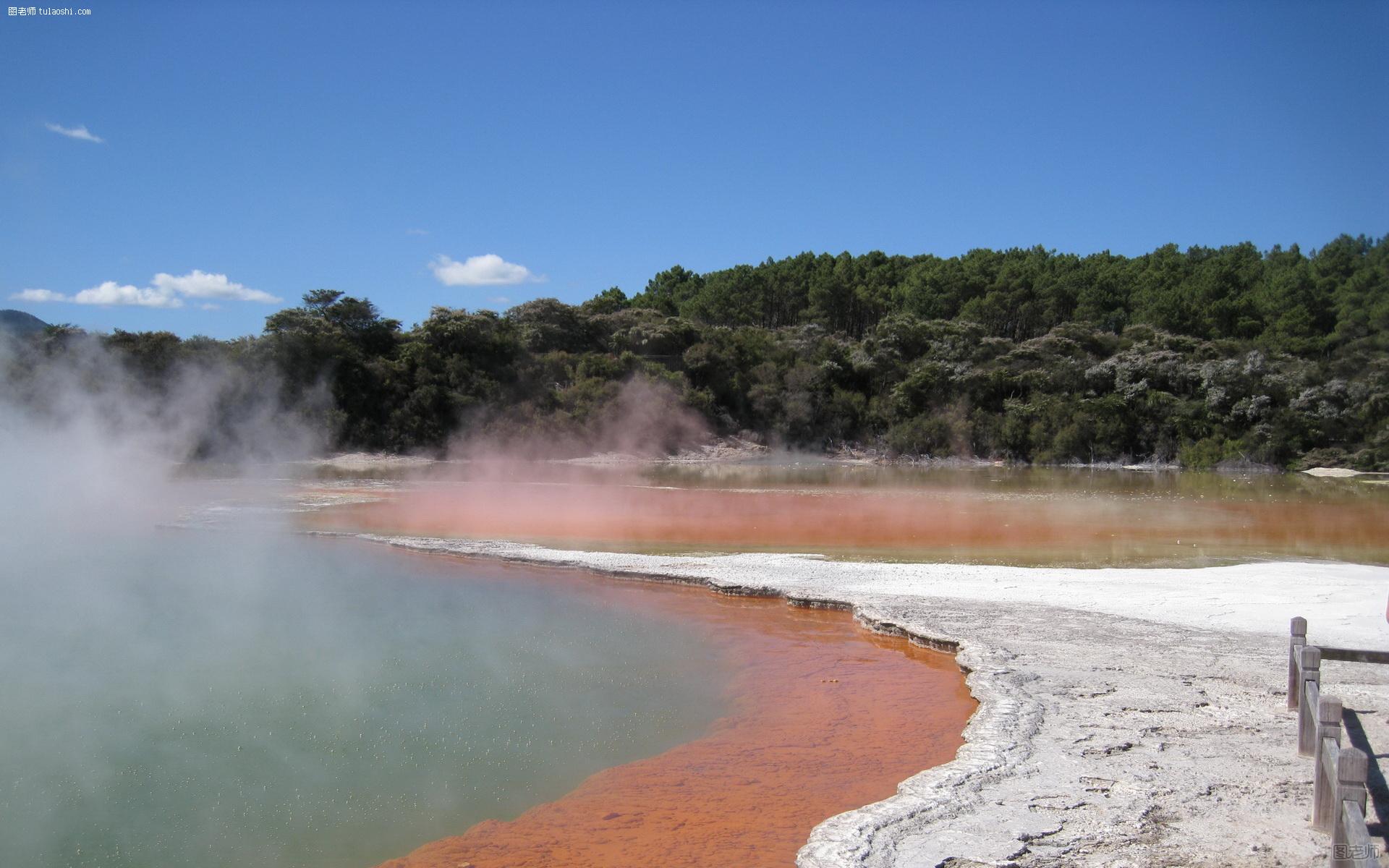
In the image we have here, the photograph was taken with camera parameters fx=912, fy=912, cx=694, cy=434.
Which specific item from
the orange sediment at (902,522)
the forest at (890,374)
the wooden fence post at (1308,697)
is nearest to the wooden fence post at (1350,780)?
the wooden fence post at (1308,697)

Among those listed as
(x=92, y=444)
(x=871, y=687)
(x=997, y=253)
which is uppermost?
(x=997, y=253)

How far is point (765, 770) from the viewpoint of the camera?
5570 millimetres

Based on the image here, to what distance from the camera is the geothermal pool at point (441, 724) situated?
15.7ft

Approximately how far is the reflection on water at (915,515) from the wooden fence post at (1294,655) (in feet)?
21.7

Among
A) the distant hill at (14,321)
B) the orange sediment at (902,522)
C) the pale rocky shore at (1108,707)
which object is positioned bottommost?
the pale rocky shore at (1108,707)

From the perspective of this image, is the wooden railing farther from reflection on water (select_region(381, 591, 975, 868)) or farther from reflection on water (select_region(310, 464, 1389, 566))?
reflection on water (select_region(310, 464, 1389, 566))

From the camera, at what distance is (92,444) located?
23.0m

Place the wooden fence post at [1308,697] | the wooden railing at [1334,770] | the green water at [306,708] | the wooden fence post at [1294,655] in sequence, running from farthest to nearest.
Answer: the wooden fence post at [1294,655]
the green water at [306,708]
the wooden fence post at [1308,697]
the wooden railing at [1334,770]

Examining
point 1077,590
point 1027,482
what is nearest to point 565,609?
point 1077,590

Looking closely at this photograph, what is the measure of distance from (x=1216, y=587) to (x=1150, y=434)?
28.1 meters

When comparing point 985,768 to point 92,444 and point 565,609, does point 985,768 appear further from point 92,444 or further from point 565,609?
point 92,444

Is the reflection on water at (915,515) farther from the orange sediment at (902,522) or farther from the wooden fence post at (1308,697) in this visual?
the wooden fence post at (1308,697)

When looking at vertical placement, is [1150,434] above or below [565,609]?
above

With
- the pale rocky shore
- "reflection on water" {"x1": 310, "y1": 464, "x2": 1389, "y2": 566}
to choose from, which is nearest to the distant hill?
"reflection on water" {"x1": 310, "y1": 464, "x2": 1389, "y2": 566}
